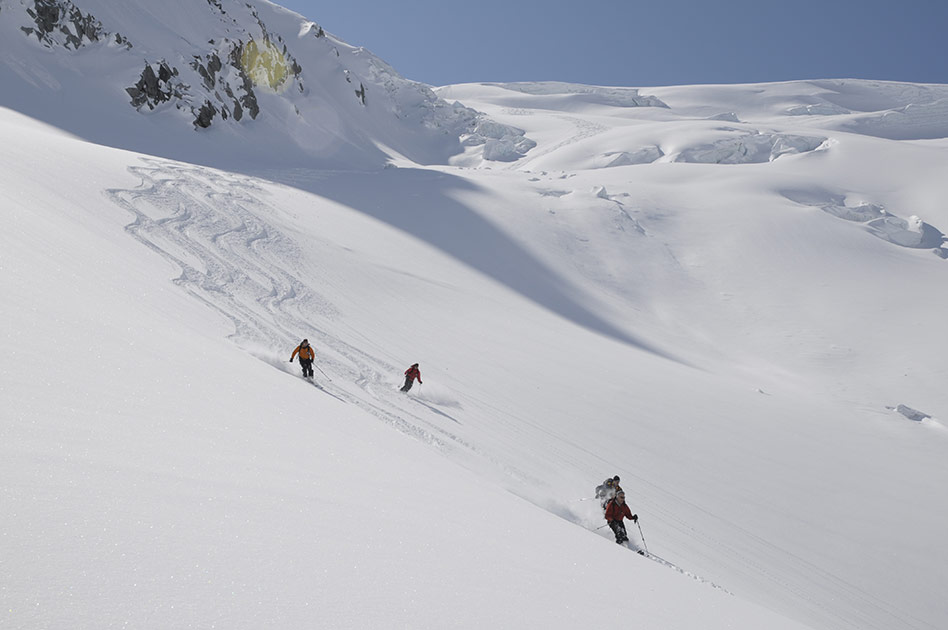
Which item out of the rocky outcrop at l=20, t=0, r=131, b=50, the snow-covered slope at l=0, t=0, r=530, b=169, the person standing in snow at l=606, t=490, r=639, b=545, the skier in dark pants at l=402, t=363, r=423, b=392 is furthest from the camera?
the rocky outcrop at l=20, t=0, r=131, b=50

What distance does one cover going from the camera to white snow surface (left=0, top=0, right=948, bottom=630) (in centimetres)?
278

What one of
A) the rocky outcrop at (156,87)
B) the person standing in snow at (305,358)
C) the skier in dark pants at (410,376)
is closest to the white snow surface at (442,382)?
the skier in dark pants at (410,376)

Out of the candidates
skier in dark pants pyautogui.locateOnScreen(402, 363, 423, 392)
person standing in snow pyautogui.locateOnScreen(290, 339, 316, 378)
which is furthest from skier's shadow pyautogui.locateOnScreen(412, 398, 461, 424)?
person standing in snow pyautogui.locateOnScreen(290, 339, 316, 378)

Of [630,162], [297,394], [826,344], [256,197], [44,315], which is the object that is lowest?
[44,315]

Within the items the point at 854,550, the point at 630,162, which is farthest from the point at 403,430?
the point at 630,162

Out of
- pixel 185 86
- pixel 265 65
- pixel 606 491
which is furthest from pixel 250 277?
pixel 265 65

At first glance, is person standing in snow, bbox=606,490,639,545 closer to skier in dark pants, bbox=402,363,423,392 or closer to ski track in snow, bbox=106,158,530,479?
ski track in snow, bbox=106,158,530,479

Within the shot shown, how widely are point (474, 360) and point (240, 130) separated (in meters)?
39.5

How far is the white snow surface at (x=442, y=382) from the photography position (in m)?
2.78

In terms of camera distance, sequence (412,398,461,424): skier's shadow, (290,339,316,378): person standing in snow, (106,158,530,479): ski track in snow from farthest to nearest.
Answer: (412,398,461,424): skier's shadow, (106,158,530,479): ski track in snow, (290,339,316,378): person standing in snow

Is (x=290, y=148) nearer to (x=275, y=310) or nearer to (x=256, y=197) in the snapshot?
(x=256, y=197)

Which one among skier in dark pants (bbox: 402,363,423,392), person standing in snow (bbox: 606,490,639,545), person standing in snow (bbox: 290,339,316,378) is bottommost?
person standing in snow (bbox: 606,490,639,545)

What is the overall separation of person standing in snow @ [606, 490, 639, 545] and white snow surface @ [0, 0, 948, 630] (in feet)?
1.59

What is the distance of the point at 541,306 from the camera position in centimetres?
2439
